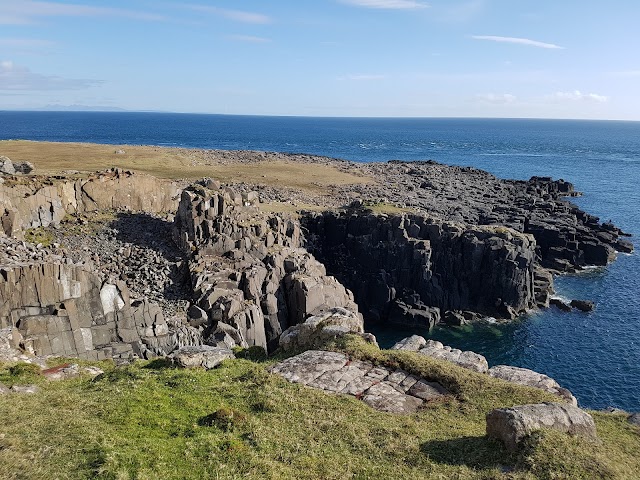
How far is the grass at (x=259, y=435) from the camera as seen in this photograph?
1584cm

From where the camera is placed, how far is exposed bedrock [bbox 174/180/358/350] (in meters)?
42.4

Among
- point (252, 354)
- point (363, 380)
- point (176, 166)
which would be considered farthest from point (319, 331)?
point (176, 166)

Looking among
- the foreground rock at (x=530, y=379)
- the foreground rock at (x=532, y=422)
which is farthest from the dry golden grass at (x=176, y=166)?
the foreground rock at (x=532, y=422)

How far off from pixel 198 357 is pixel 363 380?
27.2ft

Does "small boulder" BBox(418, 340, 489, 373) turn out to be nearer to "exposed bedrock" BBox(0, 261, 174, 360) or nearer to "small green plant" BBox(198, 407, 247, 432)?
"small green plant" BBox(198, 407, 247, 432)

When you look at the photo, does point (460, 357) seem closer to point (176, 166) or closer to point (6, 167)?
point (6, 167)

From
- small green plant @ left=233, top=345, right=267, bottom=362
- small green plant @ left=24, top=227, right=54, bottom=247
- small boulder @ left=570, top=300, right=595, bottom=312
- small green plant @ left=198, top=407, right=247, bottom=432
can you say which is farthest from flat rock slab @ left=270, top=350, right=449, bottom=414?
small boulder @ left=570, top=300, right=595, bottom=312

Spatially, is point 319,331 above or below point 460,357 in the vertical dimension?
above

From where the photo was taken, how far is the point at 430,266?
2803 inches

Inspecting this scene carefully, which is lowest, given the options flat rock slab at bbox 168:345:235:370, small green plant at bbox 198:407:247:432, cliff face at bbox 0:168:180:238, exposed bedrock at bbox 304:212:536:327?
exposed bedrock at bbox 304:212:536:327

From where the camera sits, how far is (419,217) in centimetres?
7425

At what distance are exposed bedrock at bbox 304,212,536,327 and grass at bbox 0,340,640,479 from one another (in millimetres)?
46284

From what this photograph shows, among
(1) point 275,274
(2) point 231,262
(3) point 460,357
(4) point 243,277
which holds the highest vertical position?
(2) point 231,262

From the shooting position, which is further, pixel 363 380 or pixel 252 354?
pixel 252 354
